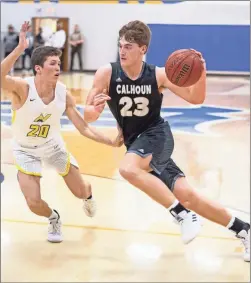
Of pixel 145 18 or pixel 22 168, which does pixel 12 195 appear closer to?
pixel 22 168

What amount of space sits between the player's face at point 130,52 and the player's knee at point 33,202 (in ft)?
2.68

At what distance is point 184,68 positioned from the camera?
2291 millimetres

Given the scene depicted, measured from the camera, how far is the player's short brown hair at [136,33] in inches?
92.7

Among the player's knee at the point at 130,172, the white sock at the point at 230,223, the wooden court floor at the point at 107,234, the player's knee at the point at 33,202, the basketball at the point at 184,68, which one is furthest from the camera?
the wooden court floor at the point at 107,234

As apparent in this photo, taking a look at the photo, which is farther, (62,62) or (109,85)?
(62,62)

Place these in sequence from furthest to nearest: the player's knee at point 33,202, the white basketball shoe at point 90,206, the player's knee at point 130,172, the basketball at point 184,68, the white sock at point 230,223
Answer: the white sock at point 230,223, the white basketball shoe at point 90,206, the player's knee at point 33,202, the player's knee at point 130,172, the basketball at point 184,68

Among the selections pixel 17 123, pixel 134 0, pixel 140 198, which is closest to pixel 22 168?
pixel 17 123

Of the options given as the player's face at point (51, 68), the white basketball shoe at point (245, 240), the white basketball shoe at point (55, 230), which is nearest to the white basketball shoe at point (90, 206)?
the white basketball shoe at point (55, 230)

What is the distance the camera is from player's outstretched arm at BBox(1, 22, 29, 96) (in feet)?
7.69

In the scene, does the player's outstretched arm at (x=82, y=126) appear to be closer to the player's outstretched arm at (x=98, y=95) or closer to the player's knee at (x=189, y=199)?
the player's outstretched arm at (x=98, y=95)

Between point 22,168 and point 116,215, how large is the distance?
132 centimetres

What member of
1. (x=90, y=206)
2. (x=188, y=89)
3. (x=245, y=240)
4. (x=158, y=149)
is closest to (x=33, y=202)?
(x=90, y=206)

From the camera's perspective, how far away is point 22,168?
9.24 feet

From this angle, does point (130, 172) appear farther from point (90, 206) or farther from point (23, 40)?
point (23, 40)
